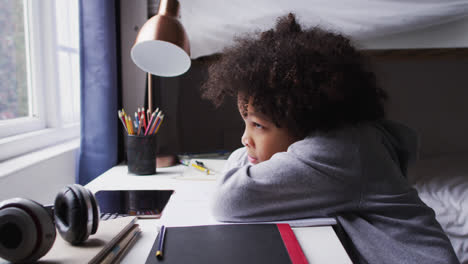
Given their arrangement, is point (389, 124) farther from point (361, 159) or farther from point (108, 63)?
point (108, 63)

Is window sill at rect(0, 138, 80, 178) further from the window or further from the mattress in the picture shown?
the mattress

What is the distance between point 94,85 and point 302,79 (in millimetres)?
740

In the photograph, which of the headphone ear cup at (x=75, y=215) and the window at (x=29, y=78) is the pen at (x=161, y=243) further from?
the window at (x=29, y=78)

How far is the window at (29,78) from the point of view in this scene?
972 millimetres

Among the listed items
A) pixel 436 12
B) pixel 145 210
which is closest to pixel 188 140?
pixel 145 210

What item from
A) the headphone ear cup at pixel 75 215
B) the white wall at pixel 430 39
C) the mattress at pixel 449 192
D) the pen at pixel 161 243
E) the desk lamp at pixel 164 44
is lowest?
the mattress at pixel 449 192

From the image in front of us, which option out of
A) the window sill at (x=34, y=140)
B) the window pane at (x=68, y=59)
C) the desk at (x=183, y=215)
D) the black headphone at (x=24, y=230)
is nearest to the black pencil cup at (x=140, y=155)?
the desk at (x=183, y=215)

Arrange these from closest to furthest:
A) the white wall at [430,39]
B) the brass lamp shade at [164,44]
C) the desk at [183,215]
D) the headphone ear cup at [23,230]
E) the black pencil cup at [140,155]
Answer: the headphone ear cup at [23,230] → the desk at [183,215] → the brass lamp shade at [164,44] → the black pencil cup at [140,155] → the white wall at [430,39]

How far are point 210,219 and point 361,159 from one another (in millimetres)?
298

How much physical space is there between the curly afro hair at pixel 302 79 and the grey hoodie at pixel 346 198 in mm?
71

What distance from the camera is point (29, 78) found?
1.07m

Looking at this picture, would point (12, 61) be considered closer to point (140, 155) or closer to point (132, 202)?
point (140, 155)

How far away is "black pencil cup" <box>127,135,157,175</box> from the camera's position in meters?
0.99

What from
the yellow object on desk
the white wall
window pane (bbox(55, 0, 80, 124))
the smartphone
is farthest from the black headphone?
the white wall
